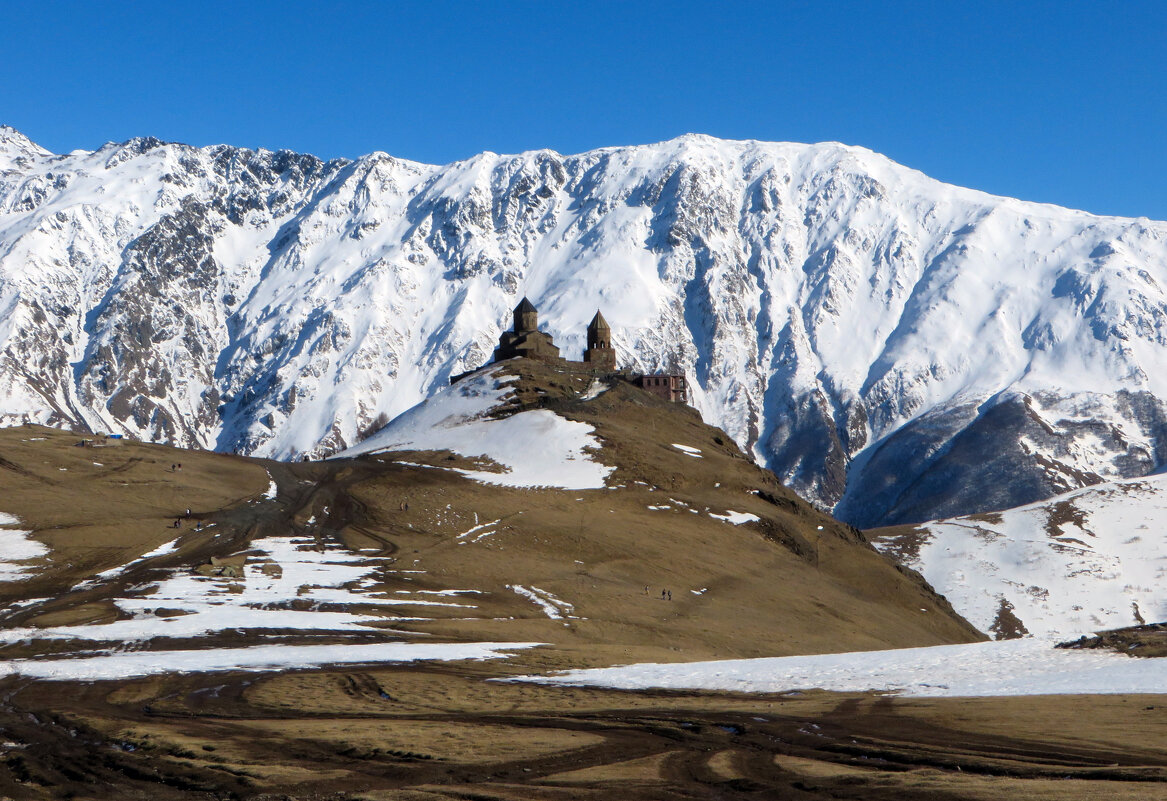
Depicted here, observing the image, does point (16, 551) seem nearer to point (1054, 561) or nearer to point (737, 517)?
point (737, 517)

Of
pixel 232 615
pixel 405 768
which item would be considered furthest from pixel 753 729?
pixel 232 615

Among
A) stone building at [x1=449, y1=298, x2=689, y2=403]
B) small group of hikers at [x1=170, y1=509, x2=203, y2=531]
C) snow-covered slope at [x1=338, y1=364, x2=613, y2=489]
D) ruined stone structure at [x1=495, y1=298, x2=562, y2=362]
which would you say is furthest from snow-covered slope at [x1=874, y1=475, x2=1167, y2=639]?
small group of hikers at [x1=170, y1=509, x2=203, y2=531]

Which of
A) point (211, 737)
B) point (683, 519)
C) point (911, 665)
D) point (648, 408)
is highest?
point (648, 408)

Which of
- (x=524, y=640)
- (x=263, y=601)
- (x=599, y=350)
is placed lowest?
(x=524, y=640)

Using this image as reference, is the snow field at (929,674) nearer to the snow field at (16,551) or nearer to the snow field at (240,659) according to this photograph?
the snow field at (240,659)

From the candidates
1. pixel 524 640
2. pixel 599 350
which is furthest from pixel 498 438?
pixel 524 640

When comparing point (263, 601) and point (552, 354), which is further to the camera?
point (552, 354)

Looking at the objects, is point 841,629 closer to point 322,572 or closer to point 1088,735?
point 322,572

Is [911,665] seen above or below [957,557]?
below
